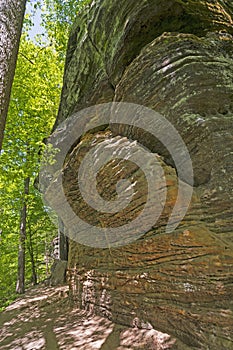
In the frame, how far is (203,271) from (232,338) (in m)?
0.78

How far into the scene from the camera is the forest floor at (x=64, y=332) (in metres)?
4.11

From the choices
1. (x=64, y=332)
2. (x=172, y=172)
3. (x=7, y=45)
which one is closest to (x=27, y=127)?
(x=64, y=332)

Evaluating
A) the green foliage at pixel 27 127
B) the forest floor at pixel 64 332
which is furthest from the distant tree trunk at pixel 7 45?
the green foliage at pixel 27 127

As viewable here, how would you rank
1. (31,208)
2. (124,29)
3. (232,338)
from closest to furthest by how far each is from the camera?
(232,338), (124,29), (31,208)

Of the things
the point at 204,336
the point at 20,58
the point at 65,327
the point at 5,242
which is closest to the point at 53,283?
the point at 65,327

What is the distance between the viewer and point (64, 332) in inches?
217

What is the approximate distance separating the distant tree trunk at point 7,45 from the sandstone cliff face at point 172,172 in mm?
2571

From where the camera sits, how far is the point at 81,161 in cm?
648

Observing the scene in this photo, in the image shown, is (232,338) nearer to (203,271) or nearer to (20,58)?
(203,271)

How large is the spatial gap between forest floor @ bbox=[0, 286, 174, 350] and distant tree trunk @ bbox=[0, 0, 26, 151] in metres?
3.71

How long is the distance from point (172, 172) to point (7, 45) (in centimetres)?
287

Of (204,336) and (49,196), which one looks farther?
(49,196)

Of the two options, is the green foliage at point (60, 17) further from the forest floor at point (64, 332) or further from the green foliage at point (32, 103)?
the forest floor at point (64, 332)

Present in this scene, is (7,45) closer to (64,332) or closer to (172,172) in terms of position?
(172,172)
